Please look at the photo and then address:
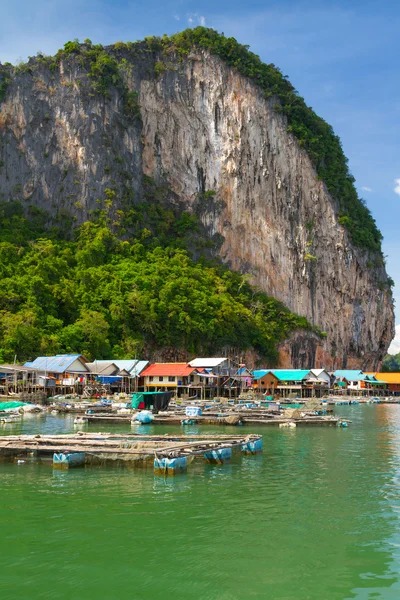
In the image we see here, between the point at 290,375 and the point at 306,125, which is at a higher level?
the point at 306,125

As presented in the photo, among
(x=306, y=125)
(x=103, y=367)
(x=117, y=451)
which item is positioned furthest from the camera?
(x=306, y=125)

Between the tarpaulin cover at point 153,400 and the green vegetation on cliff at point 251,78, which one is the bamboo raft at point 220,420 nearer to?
the tarpaulin cover at point 153,400

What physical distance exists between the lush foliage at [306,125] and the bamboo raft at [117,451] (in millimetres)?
92990

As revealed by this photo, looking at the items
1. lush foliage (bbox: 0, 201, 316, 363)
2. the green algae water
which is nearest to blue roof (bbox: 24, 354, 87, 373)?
lush foliage (bbox: 0, 201, 316, 363)

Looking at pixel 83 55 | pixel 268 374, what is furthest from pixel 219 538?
pixel 83 55

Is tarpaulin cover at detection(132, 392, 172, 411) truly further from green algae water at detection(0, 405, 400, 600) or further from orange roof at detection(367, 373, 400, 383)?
orange roof at detection(367, 373, 400, 383)

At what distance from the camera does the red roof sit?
6600cm

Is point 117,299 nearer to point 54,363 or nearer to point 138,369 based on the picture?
point 138,369

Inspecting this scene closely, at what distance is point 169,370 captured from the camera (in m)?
66.9

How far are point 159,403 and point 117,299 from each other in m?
31.6

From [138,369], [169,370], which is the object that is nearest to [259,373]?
[169,370]

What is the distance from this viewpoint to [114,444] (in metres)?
21.6

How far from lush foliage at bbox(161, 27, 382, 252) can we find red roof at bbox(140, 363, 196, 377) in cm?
5810

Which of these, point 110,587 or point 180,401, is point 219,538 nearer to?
point 110,587
